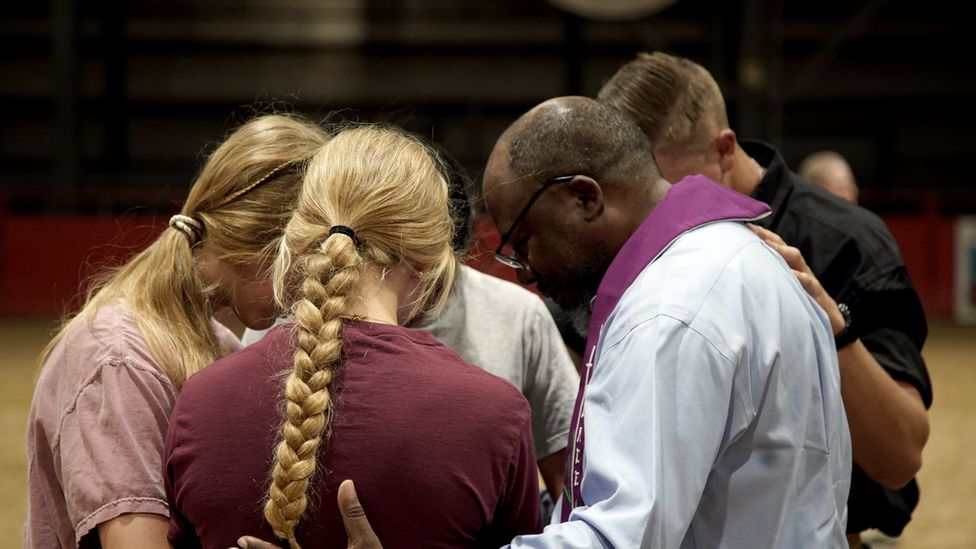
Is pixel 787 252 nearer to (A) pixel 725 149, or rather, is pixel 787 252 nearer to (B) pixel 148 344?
(A) pixel 725 149

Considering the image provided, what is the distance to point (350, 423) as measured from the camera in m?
1.36

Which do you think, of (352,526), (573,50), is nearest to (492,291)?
(352,526)

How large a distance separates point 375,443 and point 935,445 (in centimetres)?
574

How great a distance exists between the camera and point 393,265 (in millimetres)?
1515

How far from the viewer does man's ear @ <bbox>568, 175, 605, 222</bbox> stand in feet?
5.75

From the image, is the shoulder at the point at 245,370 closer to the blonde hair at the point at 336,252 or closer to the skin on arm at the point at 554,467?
the blonde hair at the point at 336,252

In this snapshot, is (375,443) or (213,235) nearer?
(375,443)

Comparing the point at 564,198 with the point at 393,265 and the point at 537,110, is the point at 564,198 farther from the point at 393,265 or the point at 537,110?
the point at 393,265

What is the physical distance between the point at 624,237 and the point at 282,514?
0.76 metres

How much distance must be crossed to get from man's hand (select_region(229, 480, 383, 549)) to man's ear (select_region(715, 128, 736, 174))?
63.1 inches

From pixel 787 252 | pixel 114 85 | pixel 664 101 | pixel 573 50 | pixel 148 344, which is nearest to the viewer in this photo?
pixel 148 344

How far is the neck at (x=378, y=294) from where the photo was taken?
4.82ft

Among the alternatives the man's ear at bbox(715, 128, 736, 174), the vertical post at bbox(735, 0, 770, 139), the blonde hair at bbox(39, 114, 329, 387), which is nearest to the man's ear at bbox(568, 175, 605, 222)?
the blonde hair at bbox(39, 114, 329, 387)

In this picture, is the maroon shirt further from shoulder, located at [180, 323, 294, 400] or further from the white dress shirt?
the white dress shirt
